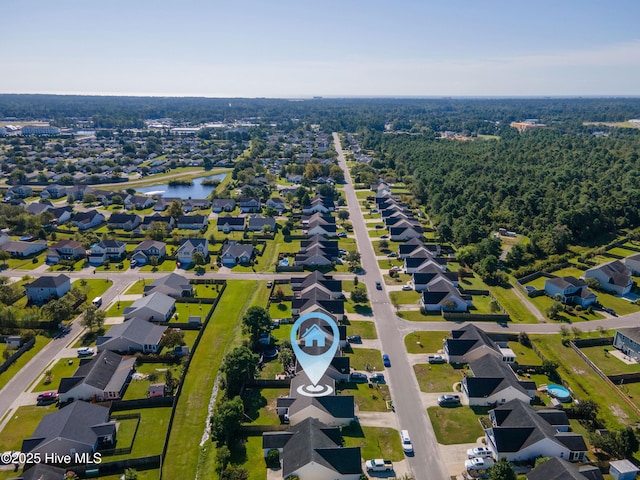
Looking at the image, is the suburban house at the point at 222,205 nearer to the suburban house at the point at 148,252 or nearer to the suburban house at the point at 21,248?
the suburban house at the point at 148,252

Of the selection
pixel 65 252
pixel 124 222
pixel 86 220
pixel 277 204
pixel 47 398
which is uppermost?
pixel 277 204

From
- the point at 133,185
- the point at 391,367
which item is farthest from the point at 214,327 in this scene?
the point at 133,185

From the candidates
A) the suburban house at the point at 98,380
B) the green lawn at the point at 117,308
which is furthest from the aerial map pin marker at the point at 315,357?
the green lawn at the point at 117,308

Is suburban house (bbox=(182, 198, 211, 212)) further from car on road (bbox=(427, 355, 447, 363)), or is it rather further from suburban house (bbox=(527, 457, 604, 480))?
suburban house (bbox=(527, 457, 604, 480))

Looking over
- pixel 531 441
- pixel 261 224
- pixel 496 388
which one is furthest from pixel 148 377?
pixel 261 224

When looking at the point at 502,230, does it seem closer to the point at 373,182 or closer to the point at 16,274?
the point at 373,182

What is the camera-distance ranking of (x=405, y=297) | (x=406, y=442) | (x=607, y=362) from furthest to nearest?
(x=405, y=297), (x=607, y=362), (x=406, y=442)

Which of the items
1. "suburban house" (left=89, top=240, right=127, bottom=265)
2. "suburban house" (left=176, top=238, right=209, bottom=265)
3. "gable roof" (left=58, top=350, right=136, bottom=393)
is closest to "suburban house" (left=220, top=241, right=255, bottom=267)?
"suburban house" (left=176, top=238, right=209, bottom=265)

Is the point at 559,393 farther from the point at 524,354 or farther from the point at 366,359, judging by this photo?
the point at 366,359
